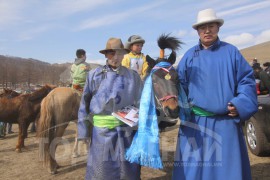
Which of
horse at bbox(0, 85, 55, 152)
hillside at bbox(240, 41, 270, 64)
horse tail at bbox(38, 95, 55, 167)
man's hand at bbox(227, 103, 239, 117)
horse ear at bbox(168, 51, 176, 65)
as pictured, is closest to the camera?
man's hand at bbox(227, 103, 239, 117)

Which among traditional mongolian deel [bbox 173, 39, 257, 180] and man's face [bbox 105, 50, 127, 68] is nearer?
traditional mongolian deel [bbox 173, 39, 257, 180]

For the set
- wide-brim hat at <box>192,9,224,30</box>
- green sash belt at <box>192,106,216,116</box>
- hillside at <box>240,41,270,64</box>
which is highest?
hillside at <box>240,41,270,64</box>

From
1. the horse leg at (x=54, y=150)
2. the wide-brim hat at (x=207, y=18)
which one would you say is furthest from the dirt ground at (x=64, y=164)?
the wide-brim hat at (x=207, y=18)

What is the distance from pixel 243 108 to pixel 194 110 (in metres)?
0.42

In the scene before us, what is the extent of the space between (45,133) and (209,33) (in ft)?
11.9

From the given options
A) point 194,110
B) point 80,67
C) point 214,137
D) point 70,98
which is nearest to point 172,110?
point 194,110

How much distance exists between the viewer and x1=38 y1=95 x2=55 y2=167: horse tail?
4.95 meters

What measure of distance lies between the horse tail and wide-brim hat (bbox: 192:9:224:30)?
11.4 feet

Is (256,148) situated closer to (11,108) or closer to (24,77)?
(11,108)

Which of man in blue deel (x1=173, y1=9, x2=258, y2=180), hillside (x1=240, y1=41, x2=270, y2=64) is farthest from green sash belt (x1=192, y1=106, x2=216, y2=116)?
hillside (x1=240, y1=41, x2=270, y2=64)

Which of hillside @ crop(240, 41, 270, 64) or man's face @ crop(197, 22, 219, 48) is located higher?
hillside @ crop(240, 41, 270, 64)

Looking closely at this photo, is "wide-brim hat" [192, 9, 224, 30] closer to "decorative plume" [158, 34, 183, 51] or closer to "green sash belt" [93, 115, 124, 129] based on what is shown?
"decorative plume" [158, 34, 183, 51]

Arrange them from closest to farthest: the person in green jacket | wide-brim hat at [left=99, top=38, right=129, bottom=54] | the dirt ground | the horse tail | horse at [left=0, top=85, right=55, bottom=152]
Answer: wide-brim hat at [left=99, top=38, right=129, bottom=54], the dirt ground, the horse tail, the person in green jacket, horse at [left=0, top=85, right=55, bottom=152]

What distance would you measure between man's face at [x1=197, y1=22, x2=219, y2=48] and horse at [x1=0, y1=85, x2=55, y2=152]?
531 cm
